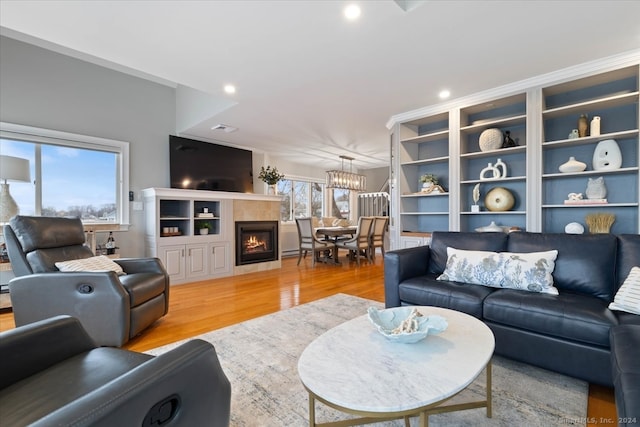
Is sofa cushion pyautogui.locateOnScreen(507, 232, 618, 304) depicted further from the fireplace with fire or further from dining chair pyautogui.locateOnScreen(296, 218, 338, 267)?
the fireplace with fire

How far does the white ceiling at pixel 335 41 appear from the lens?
2.07m

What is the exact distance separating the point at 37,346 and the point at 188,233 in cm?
378

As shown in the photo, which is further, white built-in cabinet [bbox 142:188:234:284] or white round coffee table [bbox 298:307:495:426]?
white built-in cabinet [bbox 142:188:234:284]

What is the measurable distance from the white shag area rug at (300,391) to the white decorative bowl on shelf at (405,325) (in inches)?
8.0

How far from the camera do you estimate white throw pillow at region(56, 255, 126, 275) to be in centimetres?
246

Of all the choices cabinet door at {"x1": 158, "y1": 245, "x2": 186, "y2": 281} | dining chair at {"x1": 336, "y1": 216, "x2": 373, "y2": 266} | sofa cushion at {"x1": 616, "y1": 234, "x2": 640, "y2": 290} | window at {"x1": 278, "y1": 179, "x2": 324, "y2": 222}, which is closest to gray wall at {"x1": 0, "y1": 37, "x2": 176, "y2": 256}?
cabinet door at {"x1": 158, "y1": 245, "x2": 186, "y2": 281}

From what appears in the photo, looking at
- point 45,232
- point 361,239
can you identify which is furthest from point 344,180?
point 45,232

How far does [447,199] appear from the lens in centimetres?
415

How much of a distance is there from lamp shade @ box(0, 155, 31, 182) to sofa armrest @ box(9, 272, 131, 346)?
5.09 ft

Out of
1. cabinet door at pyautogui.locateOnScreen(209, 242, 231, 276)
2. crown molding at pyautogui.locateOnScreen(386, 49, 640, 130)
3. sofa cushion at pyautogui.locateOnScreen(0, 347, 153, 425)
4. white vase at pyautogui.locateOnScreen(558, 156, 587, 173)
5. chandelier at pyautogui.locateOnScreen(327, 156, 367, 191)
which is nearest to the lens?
sofa cushion at pyautogui.locateOnScreen(0, 347, 153, 425)

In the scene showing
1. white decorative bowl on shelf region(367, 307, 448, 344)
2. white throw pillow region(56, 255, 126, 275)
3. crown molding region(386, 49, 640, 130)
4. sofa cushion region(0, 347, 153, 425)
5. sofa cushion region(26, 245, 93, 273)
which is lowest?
sofa cushion region(0, 347, 153, 425)

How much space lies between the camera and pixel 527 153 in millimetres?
3215

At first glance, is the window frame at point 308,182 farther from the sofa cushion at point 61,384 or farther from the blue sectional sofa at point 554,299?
the sofa cushion at point 61,384

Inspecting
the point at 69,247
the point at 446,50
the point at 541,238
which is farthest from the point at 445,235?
the point at 69,247
